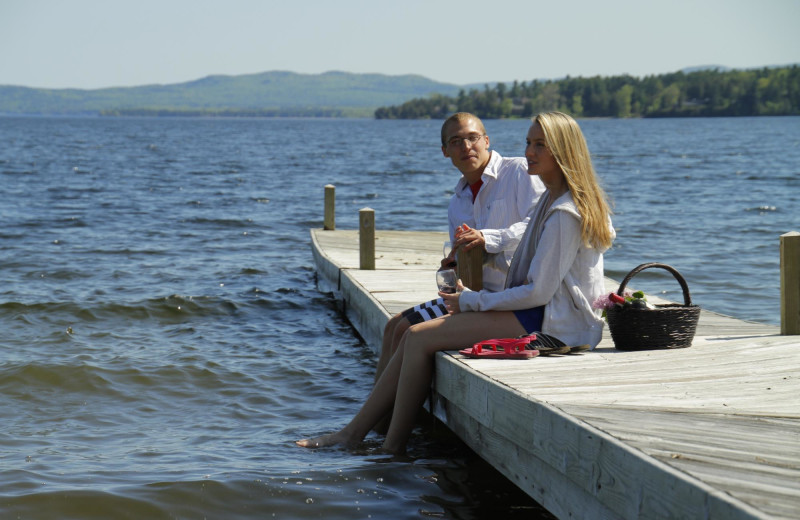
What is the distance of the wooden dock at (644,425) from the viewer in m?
3.11

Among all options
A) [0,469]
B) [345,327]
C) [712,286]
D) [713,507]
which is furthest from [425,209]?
[713,507]

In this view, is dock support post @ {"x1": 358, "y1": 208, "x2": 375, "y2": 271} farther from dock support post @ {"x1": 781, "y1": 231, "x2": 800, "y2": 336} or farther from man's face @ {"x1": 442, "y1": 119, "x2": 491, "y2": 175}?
dock support post @ {"x1": 781, "y1": 231, "x2": 800, "y2": 336}

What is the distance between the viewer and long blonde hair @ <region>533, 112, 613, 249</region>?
4.70 meters

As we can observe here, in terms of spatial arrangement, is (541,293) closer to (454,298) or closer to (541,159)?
(454,298)

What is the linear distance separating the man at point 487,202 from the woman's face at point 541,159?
646mm

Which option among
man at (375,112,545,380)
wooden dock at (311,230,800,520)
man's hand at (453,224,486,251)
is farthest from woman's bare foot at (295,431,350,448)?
man's hand at (453,224,486,251)

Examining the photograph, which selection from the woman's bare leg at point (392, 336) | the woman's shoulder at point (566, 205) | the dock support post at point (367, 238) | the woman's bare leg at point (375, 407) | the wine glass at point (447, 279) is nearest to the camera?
the woman's shoulder at point (566, 205)

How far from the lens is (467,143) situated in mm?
5562

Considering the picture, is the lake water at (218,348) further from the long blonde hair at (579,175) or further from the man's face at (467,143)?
the man's face at (467,143)

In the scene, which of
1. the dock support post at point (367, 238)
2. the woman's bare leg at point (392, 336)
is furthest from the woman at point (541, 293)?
the dock support post at point (367, 238)

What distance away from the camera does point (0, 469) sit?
5.60m

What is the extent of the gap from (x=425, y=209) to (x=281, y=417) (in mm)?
17730

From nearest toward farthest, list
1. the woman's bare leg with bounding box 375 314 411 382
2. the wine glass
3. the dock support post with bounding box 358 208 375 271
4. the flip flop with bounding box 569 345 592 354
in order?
1. the flip flop with bounding box 569 345 592 354
2. the wine glass
3. the woman's bare leg with bounding box 375 314 411 382
4. the dock support post with bounding box 358 208 375 271

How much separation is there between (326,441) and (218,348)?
3.94 m
